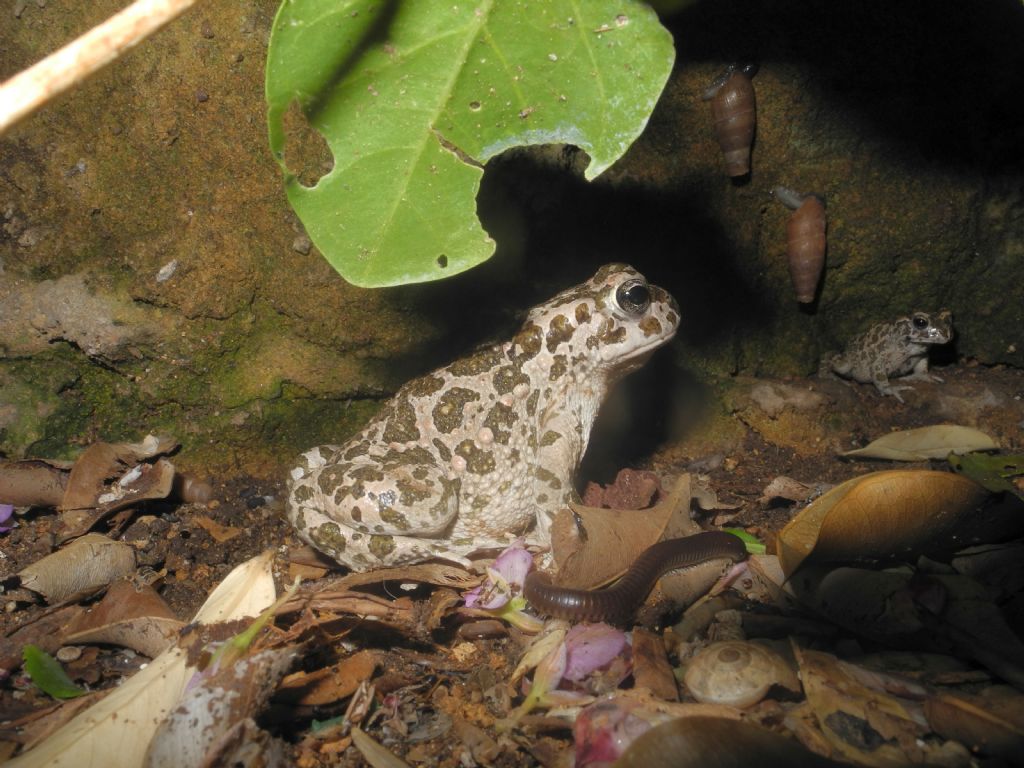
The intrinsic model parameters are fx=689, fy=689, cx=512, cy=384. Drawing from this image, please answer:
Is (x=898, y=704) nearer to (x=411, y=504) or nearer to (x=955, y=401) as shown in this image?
(x=411, y=504)

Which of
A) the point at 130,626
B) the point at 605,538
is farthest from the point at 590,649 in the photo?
the point at 130,626

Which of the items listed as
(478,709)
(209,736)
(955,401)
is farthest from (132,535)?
(955,401)

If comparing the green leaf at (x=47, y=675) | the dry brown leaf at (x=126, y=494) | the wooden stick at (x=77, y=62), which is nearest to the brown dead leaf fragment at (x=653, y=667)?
the green leaf at (x=47, y=675)

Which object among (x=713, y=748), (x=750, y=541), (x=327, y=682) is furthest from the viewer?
(x=750, y=541)

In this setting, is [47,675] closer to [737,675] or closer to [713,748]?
[713,748]

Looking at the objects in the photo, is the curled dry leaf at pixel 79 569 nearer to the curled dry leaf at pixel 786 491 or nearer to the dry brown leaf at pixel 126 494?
the dry brown leaf at pixel 126 494

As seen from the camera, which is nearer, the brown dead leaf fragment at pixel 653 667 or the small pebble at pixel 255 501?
the brown dead leaf fragment at pixel 653 667
